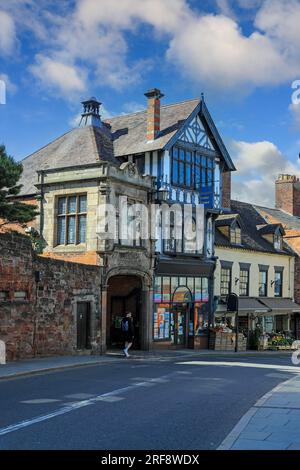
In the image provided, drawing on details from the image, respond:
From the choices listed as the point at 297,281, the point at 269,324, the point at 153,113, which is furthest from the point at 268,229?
the point at 153,113

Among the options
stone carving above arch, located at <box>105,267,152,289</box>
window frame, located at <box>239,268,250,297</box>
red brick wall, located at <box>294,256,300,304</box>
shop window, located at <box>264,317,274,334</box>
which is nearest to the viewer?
stone carving above arch, located at <box>105,267,152,289</box>

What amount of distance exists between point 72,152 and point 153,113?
4.71 meters

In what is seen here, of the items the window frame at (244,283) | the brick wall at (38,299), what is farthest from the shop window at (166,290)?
the window frame at (244,283)

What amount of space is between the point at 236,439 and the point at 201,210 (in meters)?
22.5

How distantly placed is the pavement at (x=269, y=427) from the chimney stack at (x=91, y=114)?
19886 mm

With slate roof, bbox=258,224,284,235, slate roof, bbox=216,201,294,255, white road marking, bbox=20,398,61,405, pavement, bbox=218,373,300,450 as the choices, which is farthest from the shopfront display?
white road marking, bbox=20,398,61,405

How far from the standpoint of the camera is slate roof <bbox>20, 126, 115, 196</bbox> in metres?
26.5

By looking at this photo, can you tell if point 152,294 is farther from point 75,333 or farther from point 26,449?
point 26,449

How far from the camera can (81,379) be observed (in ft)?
50.4

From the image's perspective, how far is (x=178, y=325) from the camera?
29969mm

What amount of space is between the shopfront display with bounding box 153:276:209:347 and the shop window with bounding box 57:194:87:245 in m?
4.94

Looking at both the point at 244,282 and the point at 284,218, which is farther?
the point at 284,218

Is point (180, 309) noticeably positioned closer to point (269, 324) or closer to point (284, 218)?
point (269, 324)

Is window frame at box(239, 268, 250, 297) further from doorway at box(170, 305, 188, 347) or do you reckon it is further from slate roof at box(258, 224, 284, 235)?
doorway at box(170, 305, 188, 347)
